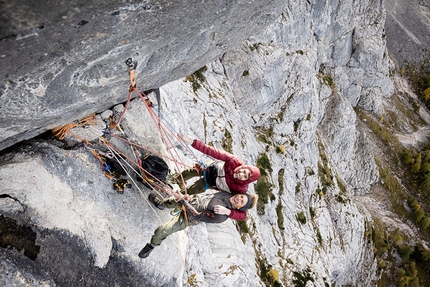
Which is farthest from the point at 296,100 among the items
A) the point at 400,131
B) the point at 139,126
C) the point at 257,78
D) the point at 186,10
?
the point at 400,131

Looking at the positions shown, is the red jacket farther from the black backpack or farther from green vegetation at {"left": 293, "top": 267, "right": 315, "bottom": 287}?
green vegetation at {"left": 293, "top": 267, "right": 315, "bottom": 287}

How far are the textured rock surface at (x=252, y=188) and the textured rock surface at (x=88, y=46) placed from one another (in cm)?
165

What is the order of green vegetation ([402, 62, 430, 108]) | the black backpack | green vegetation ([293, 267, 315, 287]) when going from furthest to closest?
green vegetation ([402, 62, 430, 108]) → green vegetation ([293, 267, 315, 287]) → the black backpack

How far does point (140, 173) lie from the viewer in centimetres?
1078

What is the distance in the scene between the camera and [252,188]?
29359 millimetres

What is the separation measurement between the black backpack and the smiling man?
3.31ft

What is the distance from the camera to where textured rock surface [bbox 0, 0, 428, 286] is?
8.09 metres

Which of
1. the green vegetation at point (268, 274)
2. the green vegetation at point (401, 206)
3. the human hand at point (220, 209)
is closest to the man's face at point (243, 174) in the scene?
the human hand at point (220, 209)

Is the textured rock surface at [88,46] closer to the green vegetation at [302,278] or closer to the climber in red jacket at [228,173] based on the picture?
Answer: the climber in red jacket at [228,173]

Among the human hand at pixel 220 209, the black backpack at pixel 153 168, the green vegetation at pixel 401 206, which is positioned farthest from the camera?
the green vegetation at pixel 401 206

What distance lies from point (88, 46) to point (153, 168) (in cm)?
559

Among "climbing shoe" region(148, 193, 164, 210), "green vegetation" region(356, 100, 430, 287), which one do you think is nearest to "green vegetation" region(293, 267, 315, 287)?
"green vegetation" region(356, 100, 430, 287)

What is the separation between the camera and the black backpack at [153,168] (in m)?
10.5

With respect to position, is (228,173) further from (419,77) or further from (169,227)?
(419,77)
